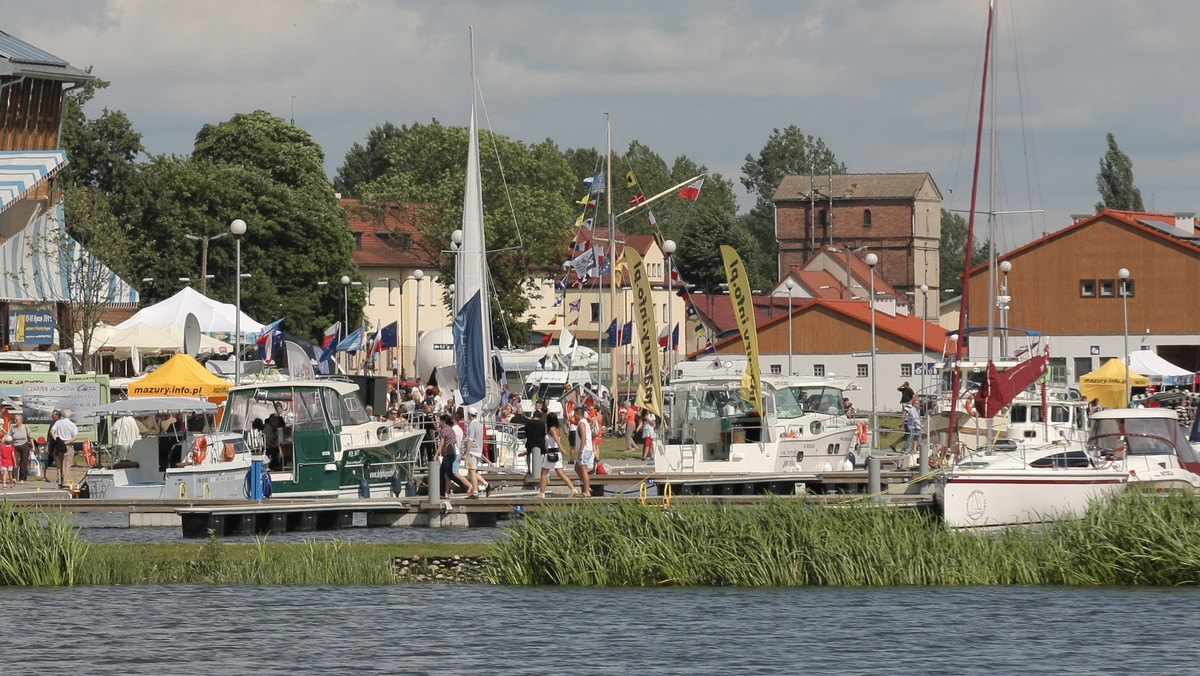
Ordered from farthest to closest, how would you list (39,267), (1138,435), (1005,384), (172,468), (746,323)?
1. (39,267)
2. (746,323)
3. (1005,384)
4. (1138,435)
5. (172,468)

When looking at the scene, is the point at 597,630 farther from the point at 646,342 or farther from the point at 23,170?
the point at 23,170

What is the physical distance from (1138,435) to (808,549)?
36.2 feet

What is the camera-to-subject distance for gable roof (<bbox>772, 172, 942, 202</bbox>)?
5679 inches

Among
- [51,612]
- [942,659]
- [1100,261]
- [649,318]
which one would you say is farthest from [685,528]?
[1100,261]

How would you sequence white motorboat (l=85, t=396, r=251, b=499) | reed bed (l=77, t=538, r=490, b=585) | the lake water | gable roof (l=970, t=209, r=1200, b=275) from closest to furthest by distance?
the lake water
reed bed (l=77, t=538, r=490, b=585)
white motorboat (l=85, t=396, r=251, b=499)
gable roof (l=970, t=209, r=1200, b=275)

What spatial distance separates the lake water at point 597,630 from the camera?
63.1 feet

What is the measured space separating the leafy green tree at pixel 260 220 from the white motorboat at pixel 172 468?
5608 centimetres

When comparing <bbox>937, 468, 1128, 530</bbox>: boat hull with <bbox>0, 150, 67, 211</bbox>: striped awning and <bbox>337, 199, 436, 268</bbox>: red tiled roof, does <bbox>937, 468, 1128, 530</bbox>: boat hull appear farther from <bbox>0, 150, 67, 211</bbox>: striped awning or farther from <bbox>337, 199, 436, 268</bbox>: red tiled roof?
<bbox>337, 199, 436, 268</bbox>: red tiled roof

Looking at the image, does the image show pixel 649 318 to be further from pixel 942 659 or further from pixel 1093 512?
pixel 942 659

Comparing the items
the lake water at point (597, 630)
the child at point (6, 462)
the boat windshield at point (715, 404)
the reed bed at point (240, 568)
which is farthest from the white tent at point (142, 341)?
the lake water at point (597, 630)

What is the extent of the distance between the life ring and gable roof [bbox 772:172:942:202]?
115 metres

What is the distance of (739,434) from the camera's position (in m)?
36.6

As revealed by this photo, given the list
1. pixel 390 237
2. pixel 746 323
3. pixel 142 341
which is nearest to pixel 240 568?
pixel 746 323

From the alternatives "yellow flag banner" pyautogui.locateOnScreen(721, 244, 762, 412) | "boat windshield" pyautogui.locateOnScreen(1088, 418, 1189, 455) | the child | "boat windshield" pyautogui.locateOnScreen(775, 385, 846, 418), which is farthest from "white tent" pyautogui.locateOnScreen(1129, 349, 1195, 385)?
the child
